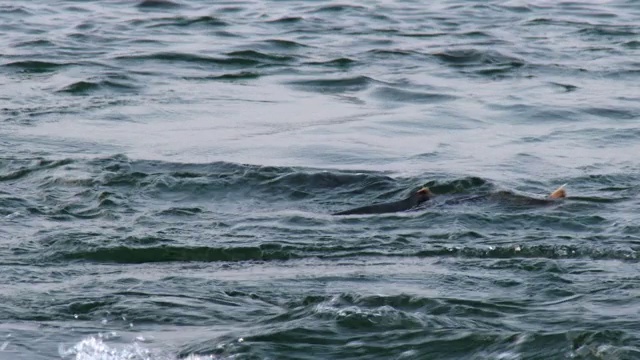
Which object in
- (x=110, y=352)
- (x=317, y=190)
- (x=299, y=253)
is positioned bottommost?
(x=317, y=190)

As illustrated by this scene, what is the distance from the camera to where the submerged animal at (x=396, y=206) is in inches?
328

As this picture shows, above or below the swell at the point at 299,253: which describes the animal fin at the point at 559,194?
below

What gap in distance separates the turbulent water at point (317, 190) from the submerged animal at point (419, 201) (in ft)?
0.20

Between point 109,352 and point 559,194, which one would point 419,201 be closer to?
point 559,194

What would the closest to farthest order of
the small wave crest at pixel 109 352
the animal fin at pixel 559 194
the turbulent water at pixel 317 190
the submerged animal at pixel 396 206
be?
the small wave crest at pixel 109 352
the turbulent water at pixel 317 190
the submerged animal at pixel 396 206
the animal fin at pixel 559 194

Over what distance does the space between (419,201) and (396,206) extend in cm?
18

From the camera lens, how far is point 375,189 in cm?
923

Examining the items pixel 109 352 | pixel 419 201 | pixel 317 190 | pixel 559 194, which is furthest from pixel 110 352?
pixel 559 194

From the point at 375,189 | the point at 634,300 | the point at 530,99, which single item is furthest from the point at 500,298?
the point at 530,99

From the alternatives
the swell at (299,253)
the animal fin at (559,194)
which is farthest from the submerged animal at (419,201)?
the swell at (299,253)

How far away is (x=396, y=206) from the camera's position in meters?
8.41

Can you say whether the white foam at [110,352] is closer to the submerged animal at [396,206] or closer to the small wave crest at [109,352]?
the small wave crest at [109,352]

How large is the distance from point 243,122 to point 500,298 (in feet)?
17.7

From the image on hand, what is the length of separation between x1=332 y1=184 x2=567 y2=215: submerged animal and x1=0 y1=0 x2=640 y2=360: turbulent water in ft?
0.20
